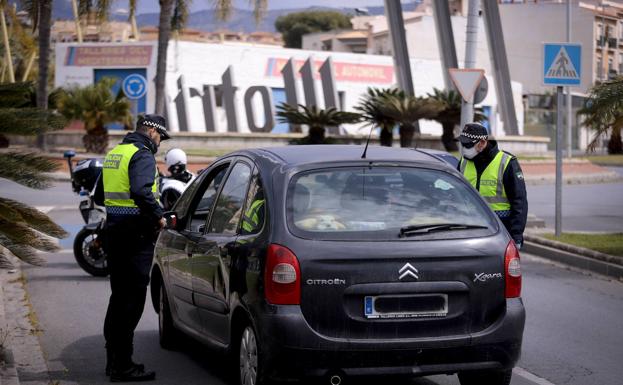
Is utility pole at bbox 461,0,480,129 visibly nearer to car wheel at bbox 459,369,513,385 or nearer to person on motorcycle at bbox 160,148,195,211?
person on motorcycle at bbox 160,148,195,211

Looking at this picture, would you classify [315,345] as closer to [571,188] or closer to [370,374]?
[370,374]

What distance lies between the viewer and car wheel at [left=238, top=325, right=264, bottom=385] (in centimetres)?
645

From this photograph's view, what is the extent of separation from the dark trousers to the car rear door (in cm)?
40

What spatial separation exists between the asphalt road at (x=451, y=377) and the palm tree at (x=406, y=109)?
18766mm

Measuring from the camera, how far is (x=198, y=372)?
318 inches

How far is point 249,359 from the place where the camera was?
665 cm

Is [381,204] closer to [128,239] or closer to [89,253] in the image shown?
[128,239]

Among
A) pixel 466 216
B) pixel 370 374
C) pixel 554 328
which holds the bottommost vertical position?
pixel 554 328

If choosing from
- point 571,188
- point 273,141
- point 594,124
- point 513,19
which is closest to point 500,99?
point 273,141

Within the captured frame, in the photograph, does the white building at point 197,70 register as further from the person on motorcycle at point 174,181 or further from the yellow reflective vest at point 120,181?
the yellow reflective vest at point 120,181

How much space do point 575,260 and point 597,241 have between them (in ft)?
5.59

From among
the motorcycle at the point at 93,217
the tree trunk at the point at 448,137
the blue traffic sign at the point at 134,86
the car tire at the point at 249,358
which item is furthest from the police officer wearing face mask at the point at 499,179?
the tree trunk at the point at 448,137

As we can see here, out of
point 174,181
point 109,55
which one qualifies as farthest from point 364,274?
point 109,55

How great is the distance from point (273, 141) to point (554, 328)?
3418 cm
